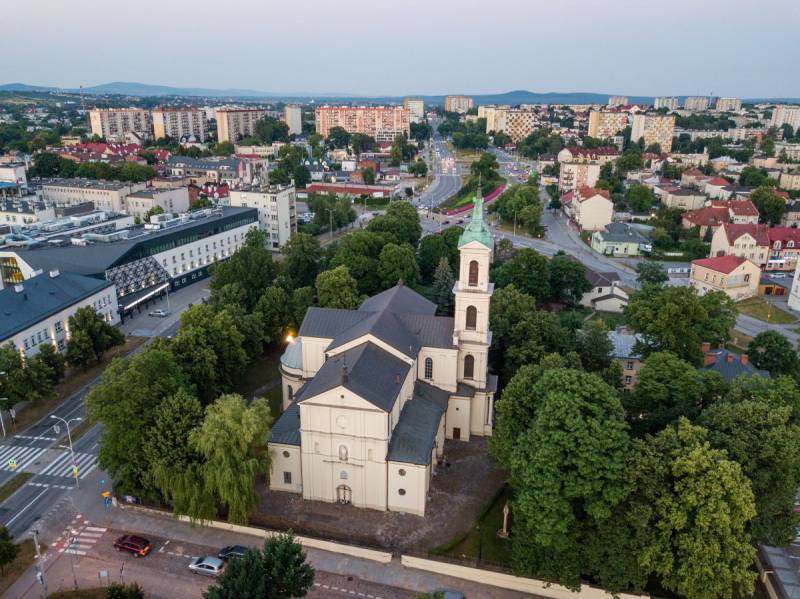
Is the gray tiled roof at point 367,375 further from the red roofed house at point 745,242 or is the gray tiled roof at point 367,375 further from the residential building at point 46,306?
the red roofed house at point 745,242

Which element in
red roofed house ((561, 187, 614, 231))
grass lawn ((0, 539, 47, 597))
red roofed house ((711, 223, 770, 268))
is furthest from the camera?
red roofed house ((561, 187, 614, 231))

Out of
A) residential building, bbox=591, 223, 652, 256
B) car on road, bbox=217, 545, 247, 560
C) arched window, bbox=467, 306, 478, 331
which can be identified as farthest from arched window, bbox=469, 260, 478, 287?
residential building, bbox=591, 223, 652, 256

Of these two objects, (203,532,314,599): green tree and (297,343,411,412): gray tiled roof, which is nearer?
(203,532,314,599): green tree

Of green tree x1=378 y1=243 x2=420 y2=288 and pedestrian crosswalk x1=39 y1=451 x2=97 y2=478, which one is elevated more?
green tree x1=378 y1=243 x2=420 y2=288

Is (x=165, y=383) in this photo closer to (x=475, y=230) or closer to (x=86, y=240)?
(x=475, y=230)

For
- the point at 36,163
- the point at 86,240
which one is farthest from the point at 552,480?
the point at 36,163

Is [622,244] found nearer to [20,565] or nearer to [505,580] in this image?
[505,580]

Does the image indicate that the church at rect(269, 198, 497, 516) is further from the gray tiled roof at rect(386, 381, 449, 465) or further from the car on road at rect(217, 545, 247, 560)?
the car on road at rect(217, 545, 247, 560)
